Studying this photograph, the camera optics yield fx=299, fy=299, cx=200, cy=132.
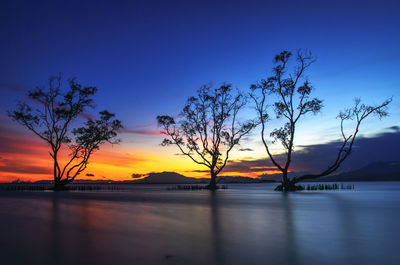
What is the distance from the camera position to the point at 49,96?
39.5 metres

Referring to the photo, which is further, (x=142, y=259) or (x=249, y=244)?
→ (x=249, y=244)

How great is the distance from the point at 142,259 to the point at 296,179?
33229 mm

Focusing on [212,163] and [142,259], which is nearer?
[142,259]

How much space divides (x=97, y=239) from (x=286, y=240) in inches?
170

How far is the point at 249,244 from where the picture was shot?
6.25 m

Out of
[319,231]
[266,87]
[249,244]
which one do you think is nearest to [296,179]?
[266,87]

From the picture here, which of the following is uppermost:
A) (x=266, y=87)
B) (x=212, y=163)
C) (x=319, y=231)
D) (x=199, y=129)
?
(x=266, y=87)

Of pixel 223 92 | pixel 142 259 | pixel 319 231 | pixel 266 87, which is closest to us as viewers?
pixel 142 259

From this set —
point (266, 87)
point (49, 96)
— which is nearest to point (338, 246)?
point (266, 87)

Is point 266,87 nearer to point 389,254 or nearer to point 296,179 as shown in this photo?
point 296,179

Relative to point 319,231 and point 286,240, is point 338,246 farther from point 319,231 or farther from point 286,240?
point 319,231

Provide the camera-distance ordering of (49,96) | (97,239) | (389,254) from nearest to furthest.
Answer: (389,254), (97,239), (49,96)

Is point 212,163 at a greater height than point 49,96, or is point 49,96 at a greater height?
point 49,96

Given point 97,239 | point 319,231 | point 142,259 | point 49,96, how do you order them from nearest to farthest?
1. point 142,259
2. point 97,239
3. point 319,231
4. point 49,96
